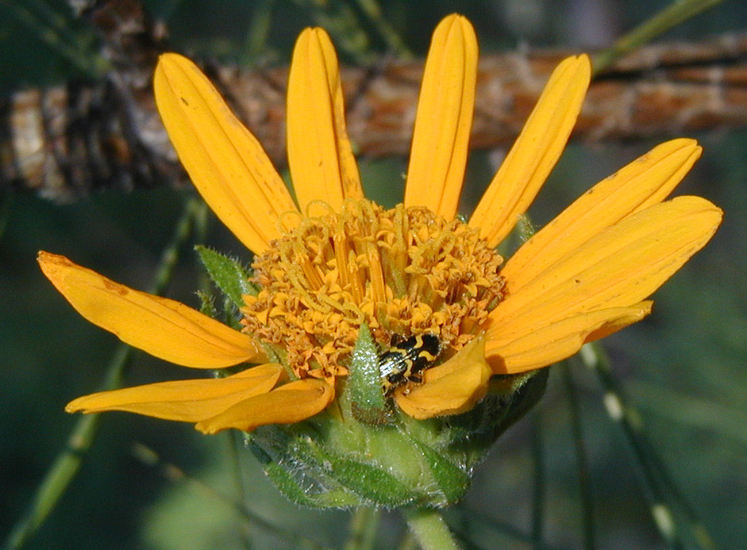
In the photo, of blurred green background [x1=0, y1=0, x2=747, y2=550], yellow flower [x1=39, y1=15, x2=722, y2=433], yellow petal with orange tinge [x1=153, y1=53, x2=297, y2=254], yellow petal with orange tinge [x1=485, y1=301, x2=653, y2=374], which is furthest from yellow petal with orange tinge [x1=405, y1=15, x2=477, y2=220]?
blurred green background [x1=0, y1=0, x2=747, y2=550]

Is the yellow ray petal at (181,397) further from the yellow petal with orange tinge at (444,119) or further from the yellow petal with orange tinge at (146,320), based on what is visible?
the yellow petal with orange tinge at (444,119)

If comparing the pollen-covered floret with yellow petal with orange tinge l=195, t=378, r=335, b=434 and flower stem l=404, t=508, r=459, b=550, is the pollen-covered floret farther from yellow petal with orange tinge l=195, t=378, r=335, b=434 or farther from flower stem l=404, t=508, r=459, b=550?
flower stem l=404, t=508, r=459, b=550

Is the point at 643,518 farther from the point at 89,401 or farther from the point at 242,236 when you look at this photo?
the point at 89,401

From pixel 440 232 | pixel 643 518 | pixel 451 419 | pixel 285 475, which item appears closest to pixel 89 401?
pixel 285 475

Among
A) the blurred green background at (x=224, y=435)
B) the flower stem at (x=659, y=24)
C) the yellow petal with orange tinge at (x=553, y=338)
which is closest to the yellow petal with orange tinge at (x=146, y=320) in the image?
the yellow petal with orange tinge at (x=553, y=338)

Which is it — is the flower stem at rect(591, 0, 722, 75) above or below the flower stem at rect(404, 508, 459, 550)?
above

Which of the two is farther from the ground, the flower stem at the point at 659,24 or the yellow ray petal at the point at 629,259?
the flower stem at the point at 659,24

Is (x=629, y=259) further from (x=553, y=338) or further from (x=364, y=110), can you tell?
(x=364, y=110)
